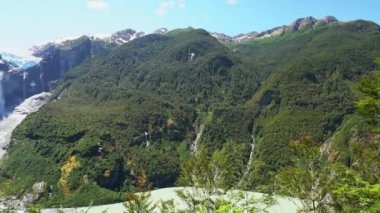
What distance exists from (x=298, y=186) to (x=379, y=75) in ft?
50.3

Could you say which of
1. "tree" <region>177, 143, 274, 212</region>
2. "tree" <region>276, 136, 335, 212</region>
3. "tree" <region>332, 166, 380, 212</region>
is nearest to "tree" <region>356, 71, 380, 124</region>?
"tree" <region>332, 166, 380, 212</region>

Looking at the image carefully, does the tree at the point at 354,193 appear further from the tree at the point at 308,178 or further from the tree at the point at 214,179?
the tree at the point at 214,179

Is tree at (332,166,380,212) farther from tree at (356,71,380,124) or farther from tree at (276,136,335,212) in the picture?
tree at (356,71,380,124)

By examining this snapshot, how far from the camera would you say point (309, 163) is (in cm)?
4903

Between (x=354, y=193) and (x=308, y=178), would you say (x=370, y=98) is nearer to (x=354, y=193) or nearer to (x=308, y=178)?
(x=354, y=193)

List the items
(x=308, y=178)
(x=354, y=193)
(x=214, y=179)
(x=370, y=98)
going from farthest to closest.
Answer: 1. (x=214, y=179)
2. (x=308, y=178)
3. (x=370, y=98)
4. (x=354, y=193)

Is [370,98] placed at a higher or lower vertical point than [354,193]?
higher

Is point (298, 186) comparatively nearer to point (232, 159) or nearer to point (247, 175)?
point (247, 175)

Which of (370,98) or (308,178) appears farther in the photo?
(308,178)

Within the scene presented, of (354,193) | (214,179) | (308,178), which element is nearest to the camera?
(354,193)

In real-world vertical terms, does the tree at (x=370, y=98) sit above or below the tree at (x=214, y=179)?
above

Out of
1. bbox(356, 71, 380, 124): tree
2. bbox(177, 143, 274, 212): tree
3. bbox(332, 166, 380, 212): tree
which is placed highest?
bbox(356, 71, 380, 124): tree

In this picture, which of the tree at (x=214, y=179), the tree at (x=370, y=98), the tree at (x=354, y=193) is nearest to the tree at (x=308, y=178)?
the tree at (x=354, y=193)

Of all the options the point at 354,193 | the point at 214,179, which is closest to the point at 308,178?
the point at 214,179
